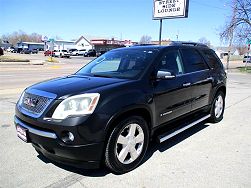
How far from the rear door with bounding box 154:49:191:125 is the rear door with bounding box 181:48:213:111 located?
0.19 meters

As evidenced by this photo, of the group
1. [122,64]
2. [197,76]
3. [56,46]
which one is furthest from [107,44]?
[122,64]

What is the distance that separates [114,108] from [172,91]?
1.41m

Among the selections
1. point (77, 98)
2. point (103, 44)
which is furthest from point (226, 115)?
point (103, 44)

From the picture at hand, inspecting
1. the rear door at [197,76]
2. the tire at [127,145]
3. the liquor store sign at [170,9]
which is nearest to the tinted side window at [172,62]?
the rear door at [197,76]

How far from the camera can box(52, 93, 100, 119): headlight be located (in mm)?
3363

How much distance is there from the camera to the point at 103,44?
86.6 metres

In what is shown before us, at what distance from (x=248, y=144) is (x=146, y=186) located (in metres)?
2.59

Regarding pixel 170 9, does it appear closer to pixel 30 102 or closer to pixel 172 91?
pixel 172 91

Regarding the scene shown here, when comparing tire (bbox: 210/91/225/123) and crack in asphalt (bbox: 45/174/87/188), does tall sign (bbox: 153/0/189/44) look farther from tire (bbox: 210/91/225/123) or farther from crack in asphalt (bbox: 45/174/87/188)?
crack in asphalt (bbox: 45/174/87/188)

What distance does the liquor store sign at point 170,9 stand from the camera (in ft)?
92.1

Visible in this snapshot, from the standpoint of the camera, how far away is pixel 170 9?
96.3 feet

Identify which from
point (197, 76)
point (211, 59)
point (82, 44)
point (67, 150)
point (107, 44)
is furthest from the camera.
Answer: point (82, 44)

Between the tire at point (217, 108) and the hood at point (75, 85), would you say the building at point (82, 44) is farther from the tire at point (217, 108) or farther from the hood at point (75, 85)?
the hood at point (75, 85)

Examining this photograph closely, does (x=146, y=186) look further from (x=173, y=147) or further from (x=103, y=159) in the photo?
(x=173, y=147)
